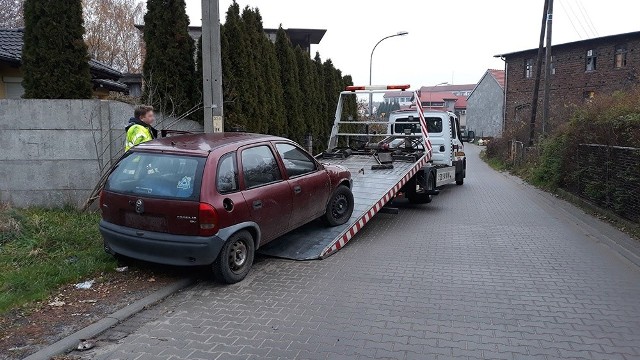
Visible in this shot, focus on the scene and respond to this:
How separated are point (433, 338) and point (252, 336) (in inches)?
61.2

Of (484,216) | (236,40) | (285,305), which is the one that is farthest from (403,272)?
(236,40)

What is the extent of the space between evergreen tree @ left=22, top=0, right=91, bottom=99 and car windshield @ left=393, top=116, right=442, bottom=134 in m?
7.91

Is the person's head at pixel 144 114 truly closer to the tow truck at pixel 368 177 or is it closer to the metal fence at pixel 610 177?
the tow truck at pixel 368 177

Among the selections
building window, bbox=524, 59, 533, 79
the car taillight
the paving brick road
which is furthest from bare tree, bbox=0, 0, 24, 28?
building window, bbox=524, 59, 533, 79

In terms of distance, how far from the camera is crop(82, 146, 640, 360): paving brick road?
13.2ft

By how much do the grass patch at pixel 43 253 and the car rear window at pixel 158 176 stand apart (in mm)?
1011

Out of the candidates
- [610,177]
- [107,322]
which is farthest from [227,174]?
[610,177]

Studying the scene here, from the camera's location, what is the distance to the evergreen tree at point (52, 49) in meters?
7.98

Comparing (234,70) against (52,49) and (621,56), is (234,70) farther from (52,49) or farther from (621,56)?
(621,56)

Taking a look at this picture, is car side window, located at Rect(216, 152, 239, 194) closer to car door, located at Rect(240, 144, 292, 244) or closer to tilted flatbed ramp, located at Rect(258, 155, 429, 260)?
car door, located at Rect(240, 144, 292, 244)

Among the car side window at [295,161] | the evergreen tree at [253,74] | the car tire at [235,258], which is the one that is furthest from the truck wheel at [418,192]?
the car tire at [235,258]

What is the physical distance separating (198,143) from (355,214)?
3.20 metres

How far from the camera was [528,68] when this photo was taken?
39469 millimetres

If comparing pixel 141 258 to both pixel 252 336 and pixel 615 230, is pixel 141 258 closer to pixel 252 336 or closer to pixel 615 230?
pixel 252 336
